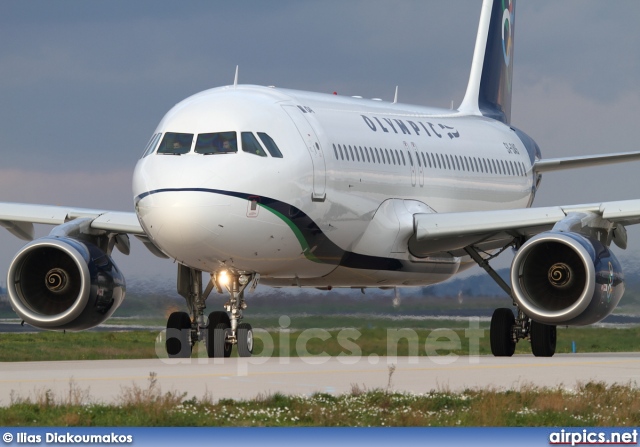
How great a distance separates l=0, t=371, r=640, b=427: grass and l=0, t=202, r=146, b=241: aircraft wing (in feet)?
33.2

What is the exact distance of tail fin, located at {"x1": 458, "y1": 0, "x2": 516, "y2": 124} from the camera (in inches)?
1382

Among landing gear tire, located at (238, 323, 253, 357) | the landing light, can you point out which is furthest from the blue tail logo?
landing gear tire, located at (238, 323, 253, 357)

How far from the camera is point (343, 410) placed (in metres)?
13.2

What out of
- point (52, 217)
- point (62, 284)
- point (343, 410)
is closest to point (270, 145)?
point (62, 284)

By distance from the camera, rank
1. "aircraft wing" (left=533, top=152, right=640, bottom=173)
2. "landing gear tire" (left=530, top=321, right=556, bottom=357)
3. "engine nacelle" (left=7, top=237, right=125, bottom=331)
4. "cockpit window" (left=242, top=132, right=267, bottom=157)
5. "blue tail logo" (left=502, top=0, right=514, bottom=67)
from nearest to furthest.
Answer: "cockpit window" (left=242, top=132, right=267, bottom=157)
"engine nacelle" (left=7, top=237, right=125, bottom=331)
"landing gear tire" (left=530, top=321, right=556, bottom=357)
"aircraft wing" (left=533, top=152, right=640, bottom=173)
"blue tail logo" (left=502, top=0, right=514, bottom=67)

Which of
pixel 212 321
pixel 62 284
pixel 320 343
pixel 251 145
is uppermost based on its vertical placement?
pixel 251 145

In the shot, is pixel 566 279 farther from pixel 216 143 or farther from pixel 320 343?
pixel 320 343

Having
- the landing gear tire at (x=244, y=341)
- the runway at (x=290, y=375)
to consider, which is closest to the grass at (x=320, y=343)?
the landing gear tire at (x=244, y=341)

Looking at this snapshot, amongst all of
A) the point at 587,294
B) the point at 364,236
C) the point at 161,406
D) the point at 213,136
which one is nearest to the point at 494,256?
the point at 364,236

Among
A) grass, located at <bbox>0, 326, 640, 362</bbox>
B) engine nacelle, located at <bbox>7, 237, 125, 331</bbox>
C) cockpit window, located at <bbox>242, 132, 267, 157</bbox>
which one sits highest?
cockpit window, located at <bbox>242, 132, 267, 157</bbox>

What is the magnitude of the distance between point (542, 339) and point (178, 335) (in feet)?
20.9

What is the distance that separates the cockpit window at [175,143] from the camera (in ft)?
70.8

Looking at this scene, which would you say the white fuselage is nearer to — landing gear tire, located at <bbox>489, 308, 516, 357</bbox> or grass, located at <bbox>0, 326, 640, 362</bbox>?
landing gear tire, located at <bbox>489, 308, 516, 357</bbox>

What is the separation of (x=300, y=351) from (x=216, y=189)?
772 cm
